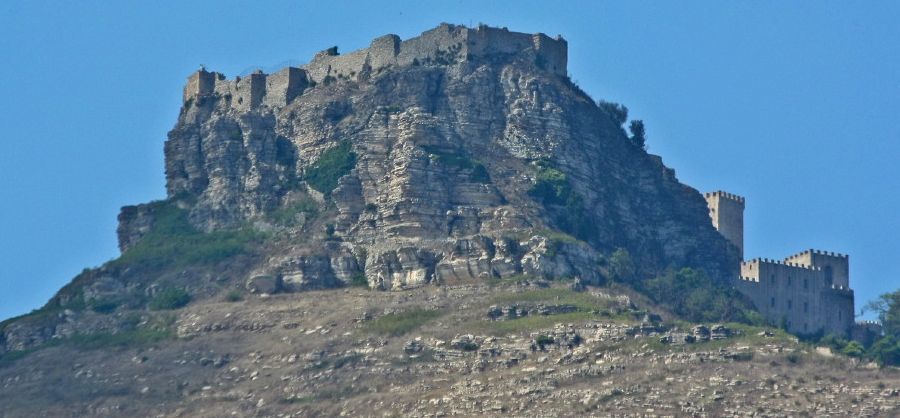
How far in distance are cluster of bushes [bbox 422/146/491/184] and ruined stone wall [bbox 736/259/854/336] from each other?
16.1 meters

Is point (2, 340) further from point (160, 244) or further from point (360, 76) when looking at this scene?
point (360, 76)

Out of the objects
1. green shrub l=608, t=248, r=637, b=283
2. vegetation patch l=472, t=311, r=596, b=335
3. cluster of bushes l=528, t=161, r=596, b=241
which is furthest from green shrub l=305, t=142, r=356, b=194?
vegetation patch l=472, t=311, r=596, b=335

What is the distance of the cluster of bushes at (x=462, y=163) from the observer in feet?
416

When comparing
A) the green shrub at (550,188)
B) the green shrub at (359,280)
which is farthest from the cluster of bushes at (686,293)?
the green shrub at (359,280)

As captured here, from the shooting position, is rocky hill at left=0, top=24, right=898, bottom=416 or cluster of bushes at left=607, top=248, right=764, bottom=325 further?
cluster of bushes at left=607, top=248, right=764, bottom=325

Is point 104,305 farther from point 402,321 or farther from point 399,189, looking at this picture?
point 402,321

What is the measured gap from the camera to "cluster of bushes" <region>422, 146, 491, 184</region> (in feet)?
416

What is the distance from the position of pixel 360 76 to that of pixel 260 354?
2249 cm

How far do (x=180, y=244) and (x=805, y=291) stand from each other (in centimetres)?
3262

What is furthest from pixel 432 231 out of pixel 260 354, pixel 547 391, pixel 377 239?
pixel 547 391

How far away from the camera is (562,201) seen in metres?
128

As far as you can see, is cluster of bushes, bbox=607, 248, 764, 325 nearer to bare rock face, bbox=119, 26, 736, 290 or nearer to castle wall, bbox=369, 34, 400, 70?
bare rock face, bbox=119, 26, 736, 290

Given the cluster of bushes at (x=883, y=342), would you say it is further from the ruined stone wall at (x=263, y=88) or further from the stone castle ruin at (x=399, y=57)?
the ruined stone wall at (x=263, y=88)

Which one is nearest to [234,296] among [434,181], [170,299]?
[170,299]
